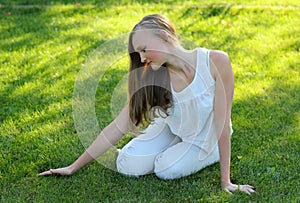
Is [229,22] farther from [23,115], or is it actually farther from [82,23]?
[23,115]

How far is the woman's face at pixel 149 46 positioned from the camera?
272 centimetres

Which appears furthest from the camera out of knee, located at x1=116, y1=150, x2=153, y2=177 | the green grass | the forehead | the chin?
knee, located at x1=116, y1=150, x2=153, y2=177

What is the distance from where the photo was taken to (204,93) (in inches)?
116

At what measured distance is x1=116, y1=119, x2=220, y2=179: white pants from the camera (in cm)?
308

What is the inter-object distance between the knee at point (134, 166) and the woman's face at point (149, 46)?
2.17ft

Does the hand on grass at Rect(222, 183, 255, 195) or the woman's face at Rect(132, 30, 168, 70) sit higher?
the woman's face at Rect(132, 30, 168, 70)

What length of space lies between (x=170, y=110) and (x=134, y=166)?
0.40 metres

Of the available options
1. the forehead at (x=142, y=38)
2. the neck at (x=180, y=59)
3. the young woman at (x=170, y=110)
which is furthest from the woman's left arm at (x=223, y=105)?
the forehead at (x=142, y=38)

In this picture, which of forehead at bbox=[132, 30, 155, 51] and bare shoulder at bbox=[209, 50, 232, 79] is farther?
bare shoulder at bbox=[209, 50, 232, 79]

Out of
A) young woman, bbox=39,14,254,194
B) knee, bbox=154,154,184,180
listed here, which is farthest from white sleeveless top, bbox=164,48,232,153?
knee, bbox=154,154,184,180

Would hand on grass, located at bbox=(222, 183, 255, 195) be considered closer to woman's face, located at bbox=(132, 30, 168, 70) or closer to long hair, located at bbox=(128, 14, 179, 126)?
long hair, located at bbox=(128, 14, 179, 126)

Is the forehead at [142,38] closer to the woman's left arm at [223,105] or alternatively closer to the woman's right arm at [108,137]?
the woman's left arm at [223,105]

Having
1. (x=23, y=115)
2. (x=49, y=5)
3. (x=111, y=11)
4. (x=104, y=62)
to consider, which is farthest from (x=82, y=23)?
(x=23, y=115)

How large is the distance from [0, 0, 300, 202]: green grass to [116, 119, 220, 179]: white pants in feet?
0.17
